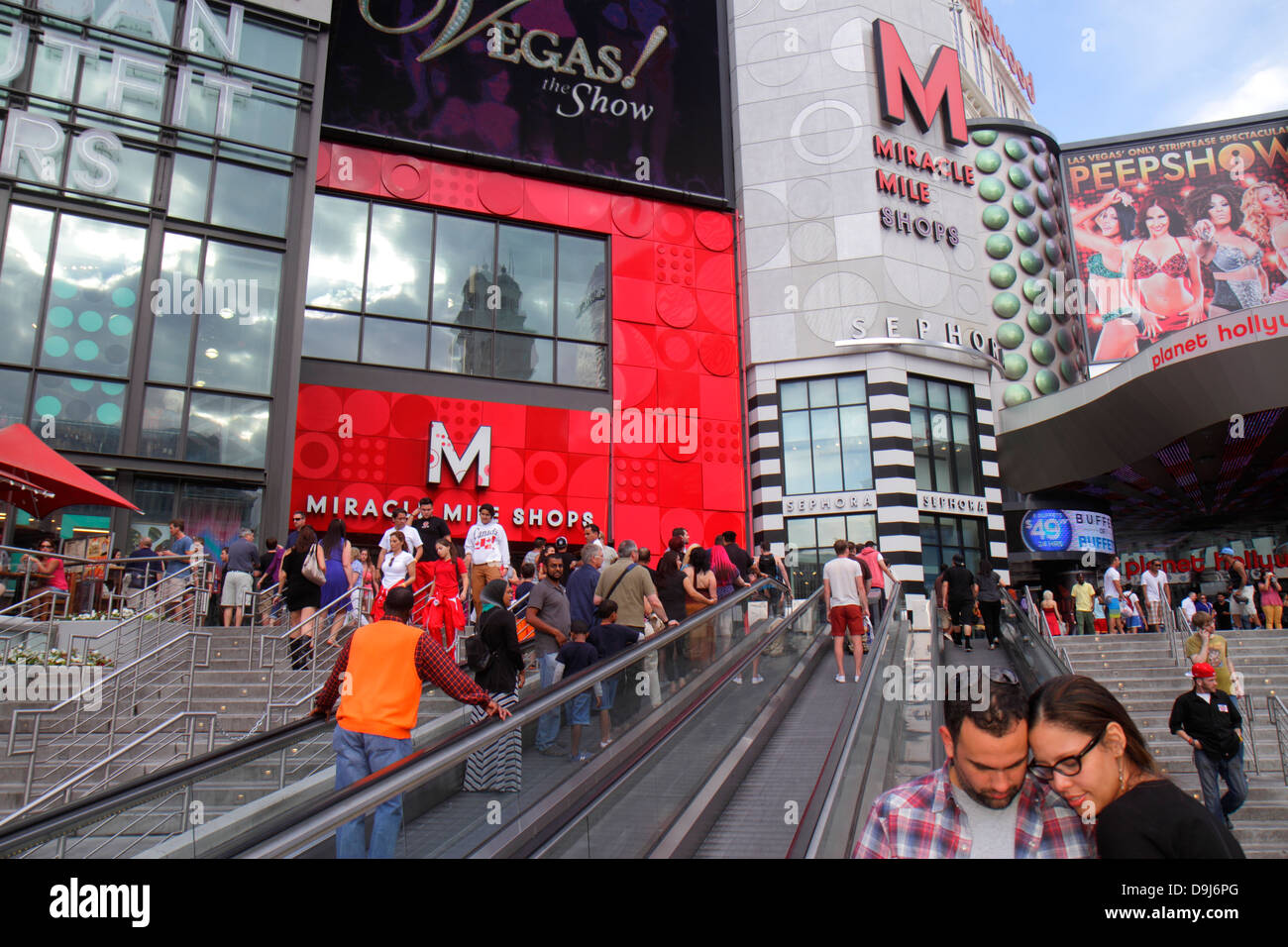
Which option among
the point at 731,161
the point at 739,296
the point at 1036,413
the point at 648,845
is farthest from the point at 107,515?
the point at 1036,413

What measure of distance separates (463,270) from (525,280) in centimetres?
162

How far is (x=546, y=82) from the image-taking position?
2353 centimetres

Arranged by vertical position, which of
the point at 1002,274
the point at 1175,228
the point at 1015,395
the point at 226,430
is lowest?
the point at 226,430

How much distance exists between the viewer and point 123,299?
52.1 feet

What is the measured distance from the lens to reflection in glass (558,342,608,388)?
22.3 meters

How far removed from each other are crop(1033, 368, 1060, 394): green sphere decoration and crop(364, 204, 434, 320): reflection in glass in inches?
789

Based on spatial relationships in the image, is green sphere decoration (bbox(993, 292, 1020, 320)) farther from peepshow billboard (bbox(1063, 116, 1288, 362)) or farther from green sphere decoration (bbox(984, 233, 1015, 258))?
peepshow billboard (bbox(1063, 116, 1288, 362))

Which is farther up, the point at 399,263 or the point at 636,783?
the point at 399,263

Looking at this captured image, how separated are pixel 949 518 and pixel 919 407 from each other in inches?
131

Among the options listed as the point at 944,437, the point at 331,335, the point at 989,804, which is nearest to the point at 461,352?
the point at 331,335

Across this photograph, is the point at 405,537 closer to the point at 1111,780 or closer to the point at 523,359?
the point at 1111,780

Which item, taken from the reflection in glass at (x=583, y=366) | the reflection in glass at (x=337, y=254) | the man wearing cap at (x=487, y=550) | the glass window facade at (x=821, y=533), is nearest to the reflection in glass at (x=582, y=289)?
the reflection in glass at (x=583, y=366)

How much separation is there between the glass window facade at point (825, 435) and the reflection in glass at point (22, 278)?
57.7 feet

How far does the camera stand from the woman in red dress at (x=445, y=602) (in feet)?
32.7
